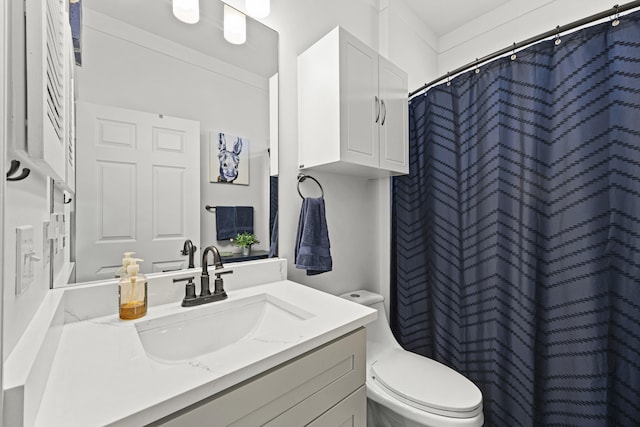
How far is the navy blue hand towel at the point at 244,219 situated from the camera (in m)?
1.21

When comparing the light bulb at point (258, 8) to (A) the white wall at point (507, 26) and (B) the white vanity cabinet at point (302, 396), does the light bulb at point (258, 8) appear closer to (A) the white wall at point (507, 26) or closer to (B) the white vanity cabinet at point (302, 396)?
(B) the white vanity cabinet at point (302, 396)

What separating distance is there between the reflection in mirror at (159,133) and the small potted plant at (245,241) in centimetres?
3

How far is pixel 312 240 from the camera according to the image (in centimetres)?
131

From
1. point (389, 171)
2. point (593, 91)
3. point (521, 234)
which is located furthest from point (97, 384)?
point (593, 91)

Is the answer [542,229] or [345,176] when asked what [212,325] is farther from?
[542,229]

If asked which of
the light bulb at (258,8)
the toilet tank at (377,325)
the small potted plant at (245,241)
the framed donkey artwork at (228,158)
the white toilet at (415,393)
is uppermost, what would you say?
the light bulb at (258,8)

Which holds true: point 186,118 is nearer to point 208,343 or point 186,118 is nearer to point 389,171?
point 208,343

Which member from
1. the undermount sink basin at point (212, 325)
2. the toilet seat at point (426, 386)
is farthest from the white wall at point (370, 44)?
the toilet seat at point (426, 386)

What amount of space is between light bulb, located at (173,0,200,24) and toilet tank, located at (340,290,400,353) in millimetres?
1471

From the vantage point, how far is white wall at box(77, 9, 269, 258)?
90 centimetres

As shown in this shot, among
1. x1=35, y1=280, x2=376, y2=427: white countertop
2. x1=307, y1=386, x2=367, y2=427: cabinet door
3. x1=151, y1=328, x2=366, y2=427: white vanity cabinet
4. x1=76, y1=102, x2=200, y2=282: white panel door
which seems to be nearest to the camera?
x1=35, y1=280, x2=376, y2=427: white countertop

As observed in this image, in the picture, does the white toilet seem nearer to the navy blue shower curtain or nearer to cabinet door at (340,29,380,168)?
the navy blue shower curtain

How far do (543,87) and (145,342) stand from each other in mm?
1754

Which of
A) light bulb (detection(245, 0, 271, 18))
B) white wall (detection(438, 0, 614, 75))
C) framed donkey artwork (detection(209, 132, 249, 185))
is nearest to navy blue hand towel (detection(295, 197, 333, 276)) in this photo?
framed donkey artwork (detection(209, 132, 249, 185))
